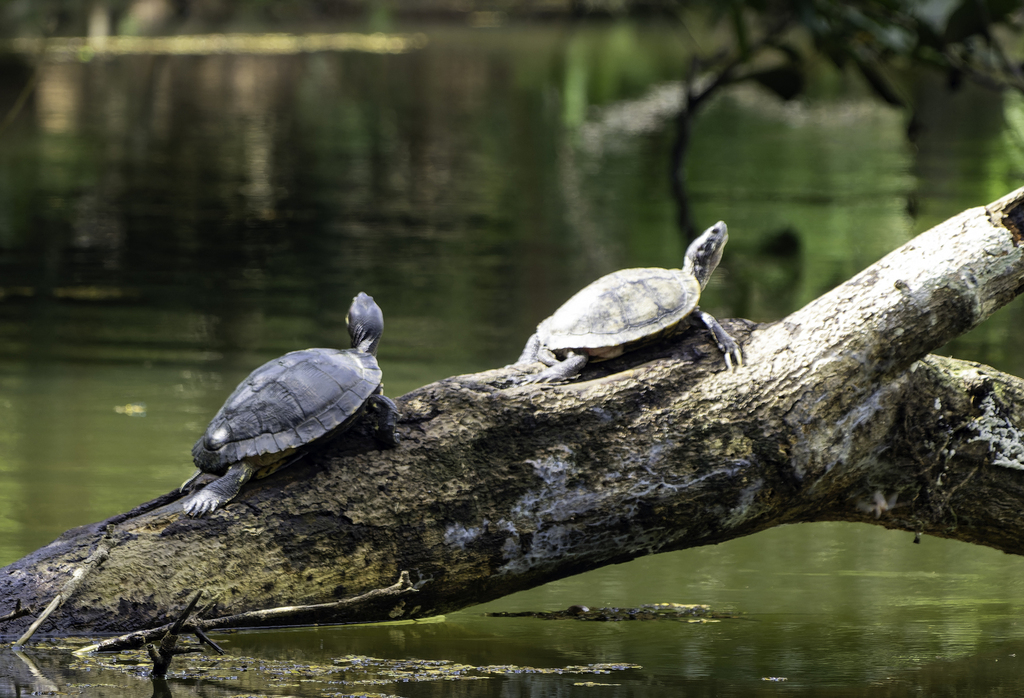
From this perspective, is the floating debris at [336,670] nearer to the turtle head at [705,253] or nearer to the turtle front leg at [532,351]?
the turtle front leg at [532,351]

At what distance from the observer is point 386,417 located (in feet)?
15.6

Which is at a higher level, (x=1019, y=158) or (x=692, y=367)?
(x=1019, y=158)

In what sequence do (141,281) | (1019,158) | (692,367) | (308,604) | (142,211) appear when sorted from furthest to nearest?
(1019,158), (142,211), (141,281), (692,367), (308,604)

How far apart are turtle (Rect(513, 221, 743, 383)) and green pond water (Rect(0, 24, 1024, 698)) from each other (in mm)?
1077

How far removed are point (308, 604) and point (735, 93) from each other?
27954 millimetres

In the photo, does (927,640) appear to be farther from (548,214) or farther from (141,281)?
(548,214)

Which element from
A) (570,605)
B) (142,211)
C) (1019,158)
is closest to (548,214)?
(142,211)

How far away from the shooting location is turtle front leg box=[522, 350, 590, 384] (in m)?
5.05

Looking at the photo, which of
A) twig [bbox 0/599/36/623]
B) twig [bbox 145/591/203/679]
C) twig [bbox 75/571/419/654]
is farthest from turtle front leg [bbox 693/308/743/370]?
twig [bbox 0/599/36/623]

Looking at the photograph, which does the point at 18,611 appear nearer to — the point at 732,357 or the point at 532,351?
the point at 532,351

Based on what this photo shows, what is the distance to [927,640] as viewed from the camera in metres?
4.89

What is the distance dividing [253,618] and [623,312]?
1.92 metres

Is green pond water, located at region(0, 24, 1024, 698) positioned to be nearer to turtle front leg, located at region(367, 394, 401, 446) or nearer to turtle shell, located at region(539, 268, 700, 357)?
turtle front leg, located at region(367, 394, 401, 446)

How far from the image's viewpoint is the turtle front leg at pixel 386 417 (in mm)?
4730
